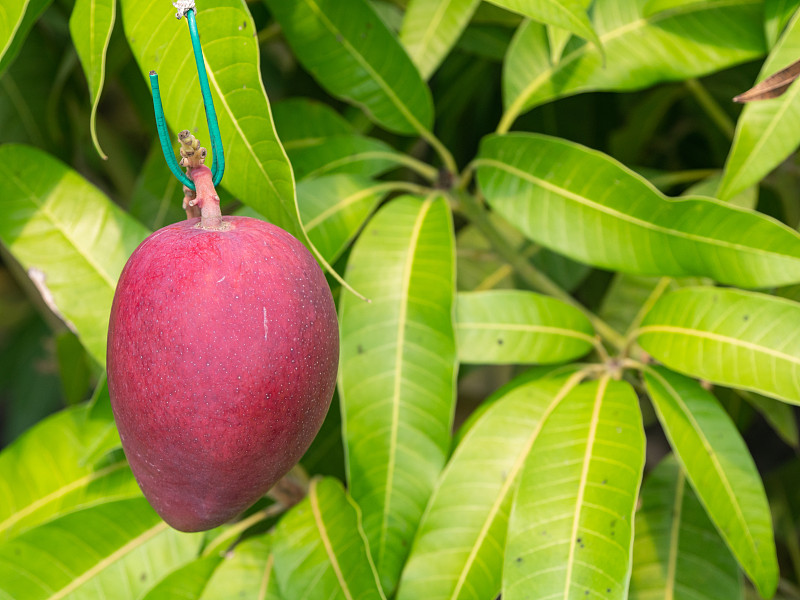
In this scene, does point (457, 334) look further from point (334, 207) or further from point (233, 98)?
point (233, 98)

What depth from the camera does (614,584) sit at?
57 cm

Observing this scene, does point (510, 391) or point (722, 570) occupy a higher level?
point (510, 391)

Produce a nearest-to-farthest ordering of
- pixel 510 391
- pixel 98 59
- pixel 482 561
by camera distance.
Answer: pixel 98 59 → pixel 482 561 → pixel 510 391

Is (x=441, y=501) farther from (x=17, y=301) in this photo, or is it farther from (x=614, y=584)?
(x=17, y=301)

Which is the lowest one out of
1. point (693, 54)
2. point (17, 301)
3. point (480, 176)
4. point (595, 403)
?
point (17, 301)

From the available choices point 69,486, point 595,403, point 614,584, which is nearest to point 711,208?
point 595,403

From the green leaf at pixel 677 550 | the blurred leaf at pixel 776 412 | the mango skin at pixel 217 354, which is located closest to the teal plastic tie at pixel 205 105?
the mango skin at pixel 217 354

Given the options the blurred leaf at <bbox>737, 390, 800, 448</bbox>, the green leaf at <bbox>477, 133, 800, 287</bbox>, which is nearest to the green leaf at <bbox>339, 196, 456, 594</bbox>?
the green leaf at <bbox>477, 133, 800, 287</bbox>

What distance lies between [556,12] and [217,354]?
1.29 feet

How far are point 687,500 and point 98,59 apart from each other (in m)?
0.70

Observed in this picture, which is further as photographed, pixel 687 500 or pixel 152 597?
pixel 687 500

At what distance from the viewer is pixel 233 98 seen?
1.66 feet

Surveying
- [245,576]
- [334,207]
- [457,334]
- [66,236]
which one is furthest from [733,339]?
[66,236]

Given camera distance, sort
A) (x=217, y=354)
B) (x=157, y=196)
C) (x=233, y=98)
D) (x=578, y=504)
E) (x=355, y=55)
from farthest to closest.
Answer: (x=157, y=196)
(x=355, y=55)
(x=578, y=504)
(x=233, y=98)
(x=217, y=354)
